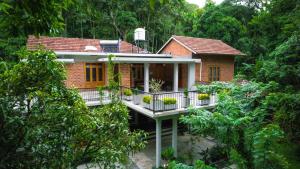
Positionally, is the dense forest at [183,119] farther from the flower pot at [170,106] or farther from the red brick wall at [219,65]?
the red brick wall at [219,65]

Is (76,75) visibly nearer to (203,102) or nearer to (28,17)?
(203,102)

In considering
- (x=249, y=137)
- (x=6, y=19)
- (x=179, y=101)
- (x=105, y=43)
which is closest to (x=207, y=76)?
(x=179, y=101)

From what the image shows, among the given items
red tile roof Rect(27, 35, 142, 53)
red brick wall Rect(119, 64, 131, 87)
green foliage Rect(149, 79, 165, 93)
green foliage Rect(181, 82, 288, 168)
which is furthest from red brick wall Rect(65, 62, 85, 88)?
green foliage Rect(181, 82, 288, 168)

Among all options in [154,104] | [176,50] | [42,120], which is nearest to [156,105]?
[154,104]

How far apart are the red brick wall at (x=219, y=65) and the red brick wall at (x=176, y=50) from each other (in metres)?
1.28

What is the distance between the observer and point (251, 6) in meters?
29.4

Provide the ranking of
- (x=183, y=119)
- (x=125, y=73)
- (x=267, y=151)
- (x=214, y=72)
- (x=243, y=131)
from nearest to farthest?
(x=267, y=151) < (x=243, y=131) < (x=183, y=119) < (x=125, y=73) < (x=214, y=72)

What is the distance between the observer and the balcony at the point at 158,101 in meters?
10.3

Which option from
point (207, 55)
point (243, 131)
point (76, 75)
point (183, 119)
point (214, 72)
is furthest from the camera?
point (214, 72)

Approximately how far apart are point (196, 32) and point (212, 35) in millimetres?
2460

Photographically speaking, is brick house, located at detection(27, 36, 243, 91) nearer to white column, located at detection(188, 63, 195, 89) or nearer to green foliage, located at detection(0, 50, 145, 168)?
white column, located at detection(188, 63, 195, 89)

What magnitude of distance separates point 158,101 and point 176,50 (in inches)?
372

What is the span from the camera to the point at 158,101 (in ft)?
33.9

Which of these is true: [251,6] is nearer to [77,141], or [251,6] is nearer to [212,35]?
[212,35]
